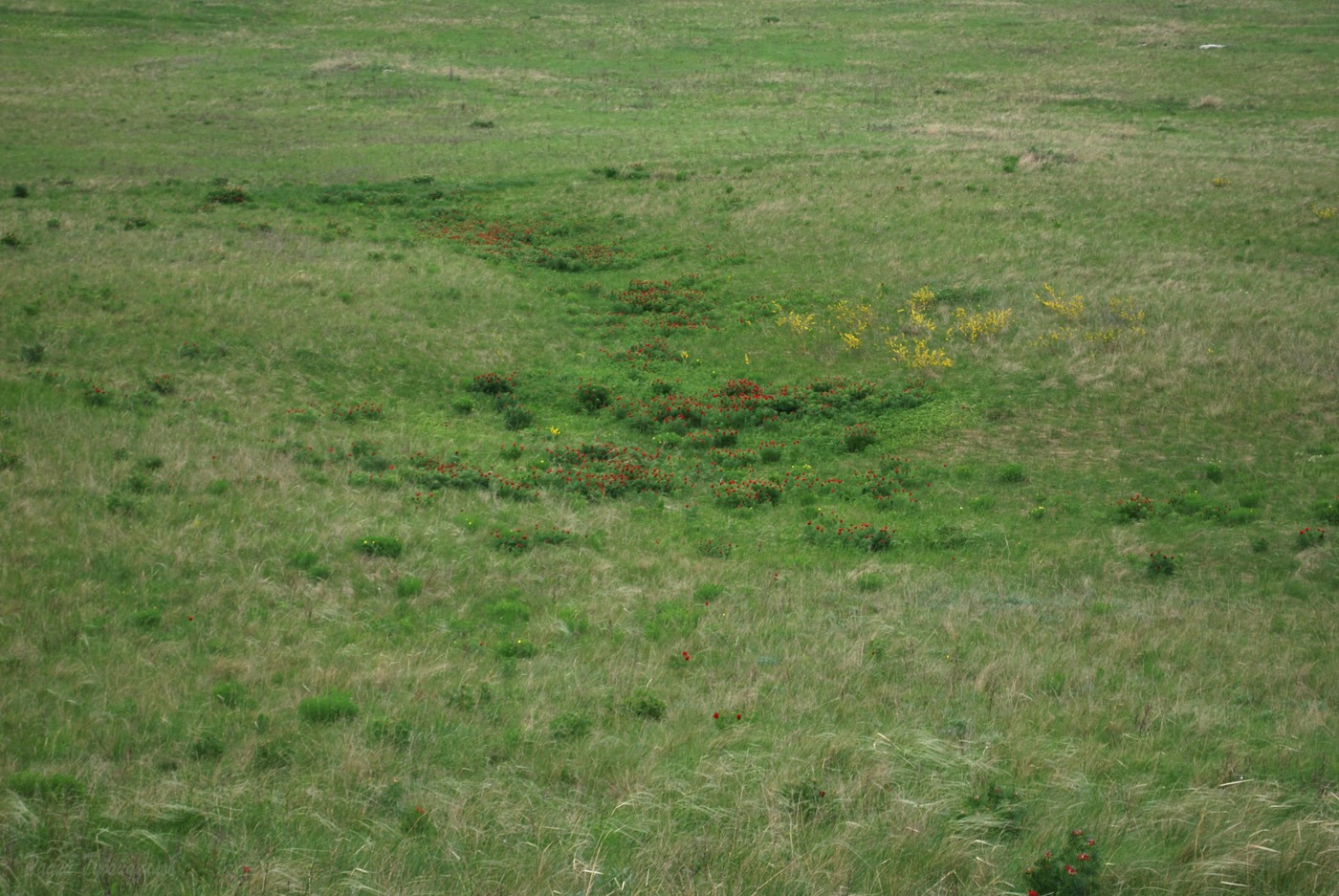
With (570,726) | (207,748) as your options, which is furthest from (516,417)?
(207,748)

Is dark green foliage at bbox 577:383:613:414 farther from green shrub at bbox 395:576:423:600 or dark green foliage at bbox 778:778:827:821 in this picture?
dark green foliage at bbox 778:778:827:821

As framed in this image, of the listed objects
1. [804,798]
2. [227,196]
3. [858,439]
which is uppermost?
[227,196]

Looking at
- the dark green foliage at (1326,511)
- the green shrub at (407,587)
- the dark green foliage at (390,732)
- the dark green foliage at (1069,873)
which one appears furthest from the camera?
the dark green foliage at (1326,511)

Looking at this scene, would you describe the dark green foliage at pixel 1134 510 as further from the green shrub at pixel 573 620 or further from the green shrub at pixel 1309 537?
the green shrub at pixel 573 620

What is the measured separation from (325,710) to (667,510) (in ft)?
29.8

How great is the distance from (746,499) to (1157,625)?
24.2 feet

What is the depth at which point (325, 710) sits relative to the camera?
865 cm

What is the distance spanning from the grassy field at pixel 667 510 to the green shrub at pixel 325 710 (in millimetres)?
205

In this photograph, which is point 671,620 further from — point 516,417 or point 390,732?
point 516,417

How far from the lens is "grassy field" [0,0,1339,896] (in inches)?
258

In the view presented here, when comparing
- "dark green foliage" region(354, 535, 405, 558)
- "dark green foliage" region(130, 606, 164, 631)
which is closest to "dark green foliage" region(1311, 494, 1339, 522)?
"dark green foliage" region(354, 535, 405, 558)

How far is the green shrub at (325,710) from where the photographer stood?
28.2 feet

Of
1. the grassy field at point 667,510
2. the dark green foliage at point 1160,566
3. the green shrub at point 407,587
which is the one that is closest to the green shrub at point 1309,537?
the grassy field at point 667,510

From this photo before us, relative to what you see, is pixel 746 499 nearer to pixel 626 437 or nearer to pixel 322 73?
pixel 626 437
